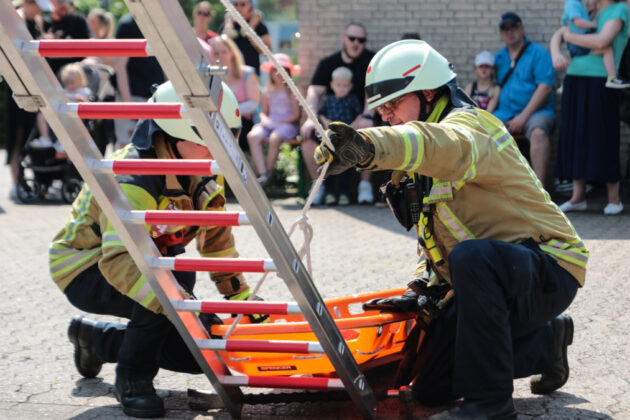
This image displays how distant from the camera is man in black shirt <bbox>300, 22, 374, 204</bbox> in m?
10.1

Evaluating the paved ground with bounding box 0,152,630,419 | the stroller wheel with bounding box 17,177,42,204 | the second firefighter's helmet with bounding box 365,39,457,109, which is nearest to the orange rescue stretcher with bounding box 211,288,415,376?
the paved ground with bounding box 0,152,630,419

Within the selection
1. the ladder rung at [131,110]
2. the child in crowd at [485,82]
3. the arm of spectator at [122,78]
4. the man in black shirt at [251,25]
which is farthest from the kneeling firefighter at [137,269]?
the arm of spectator at [122,78]

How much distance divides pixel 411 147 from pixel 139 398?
1.60m

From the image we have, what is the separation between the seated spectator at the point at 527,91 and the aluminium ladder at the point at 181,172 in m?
6.14

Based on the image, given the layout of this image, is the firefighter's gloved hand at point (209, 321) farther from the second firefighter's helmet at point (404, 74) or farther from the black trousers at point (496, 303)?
the second firefighter's helmet at point (404, 74)

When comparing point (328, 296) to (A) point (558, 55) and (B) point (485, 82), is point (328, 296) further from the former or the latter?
(B) point (485, 82)

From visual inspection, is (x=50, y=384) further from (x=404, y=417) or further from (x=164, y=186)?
(x=404, y=417)

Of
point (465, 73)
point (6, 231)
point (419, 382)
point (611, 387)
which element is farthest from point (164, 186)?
point (465, 73)

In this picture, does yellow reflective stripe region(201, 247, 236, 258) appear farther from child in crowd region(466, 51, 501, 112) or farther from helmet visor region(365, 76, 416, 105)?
child in crowd region(466, 51, 501, 112)

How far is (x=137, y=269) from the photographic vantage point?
3.72 meters

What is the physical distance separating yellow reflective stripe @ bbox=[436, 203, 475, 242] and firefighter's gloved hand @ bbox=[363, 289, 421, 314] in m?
0.34

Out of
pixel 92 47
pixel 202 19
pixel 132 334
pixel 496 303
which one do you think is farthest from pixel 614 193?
pixel 92 47

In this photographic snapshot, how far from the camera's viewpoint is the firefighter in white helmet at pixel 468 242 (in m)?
3.28

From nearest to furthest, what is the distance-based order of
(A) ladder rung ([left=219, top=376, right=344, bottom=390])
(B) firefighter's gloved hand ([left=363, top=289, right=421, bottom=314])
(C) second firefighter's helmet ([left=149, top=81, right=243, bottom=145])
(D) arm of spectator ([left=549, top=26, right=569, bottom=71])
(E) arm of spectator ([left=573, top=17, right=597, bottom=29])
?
(A) ladder rung ([left=219, top=376, right=344, bottom=390]) < (C) second firefighter's helmet ([left=149, top=81, right=243, bottom=145]) < (B) firefighter's gloved hand ([left=363, top=289, right=421, bottom=314]) < (E) arm of spectator ([left=573, top=17, right=597, bottom=29]) < (D) arm of spectator ([left=549, top=26, right=569, bottom=71])
